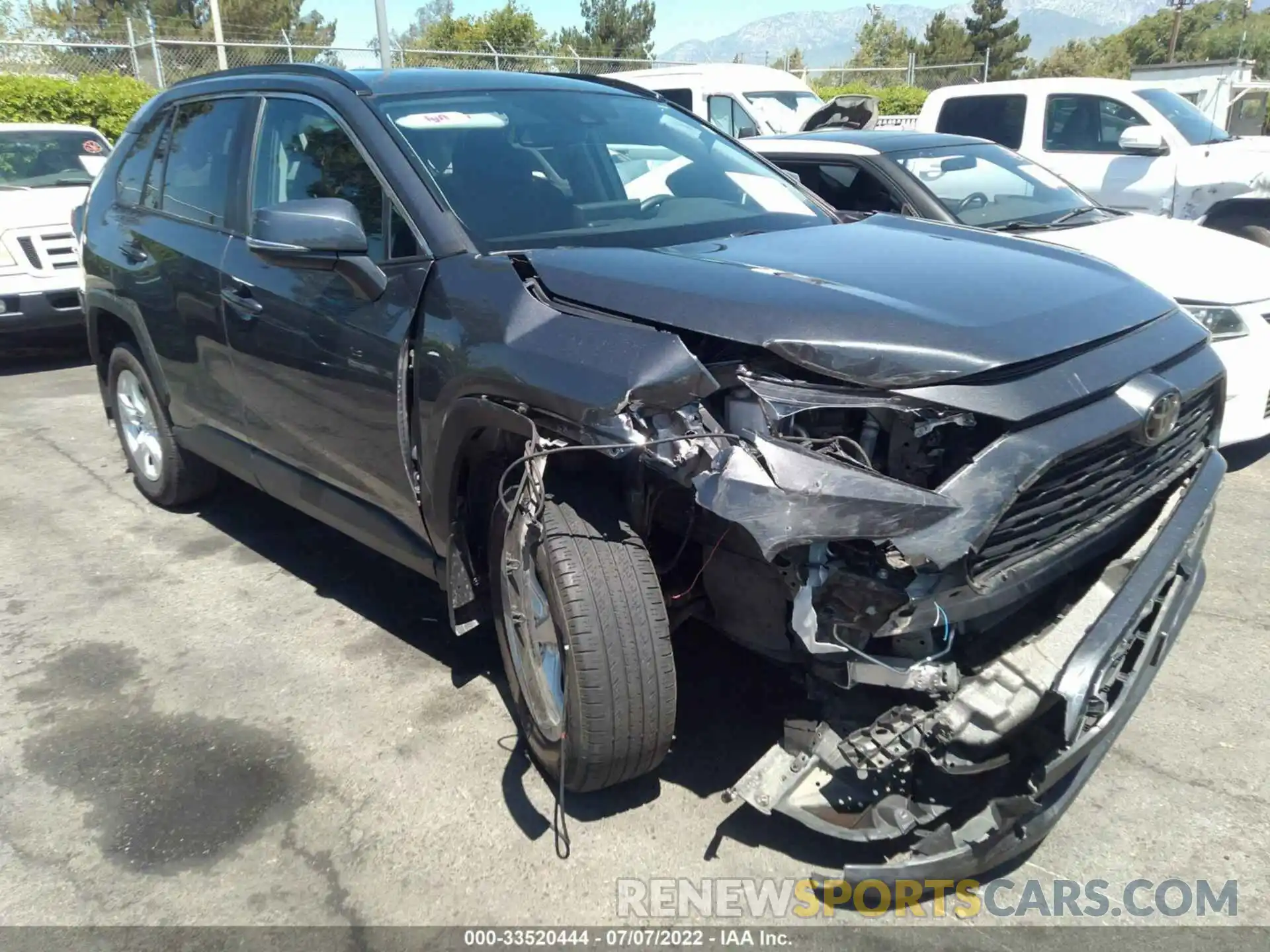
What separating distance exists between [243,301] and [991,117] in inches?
307

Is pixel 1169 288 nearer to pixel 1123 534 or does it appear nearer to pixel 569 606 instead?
pixel 1123 534

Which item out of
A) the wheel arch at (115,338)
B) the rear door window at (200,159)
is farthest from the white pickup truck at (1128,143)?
the wheel arch at (115,338)

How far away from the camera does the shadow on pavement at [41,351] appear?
8555 mm

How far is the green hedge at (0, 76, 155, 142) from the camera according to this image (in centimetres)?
1491

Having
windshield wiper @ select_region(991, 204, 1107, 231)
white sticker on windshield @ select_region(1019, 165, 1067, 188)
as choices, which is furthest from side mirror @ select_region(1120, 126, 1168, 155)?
windshield wiper @ select_region(991, 204, 1107, 231)

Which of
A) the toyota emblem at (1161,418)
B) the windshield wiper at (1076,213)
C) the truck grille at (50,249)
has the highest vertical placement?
the toyota emblem at (1161,418)

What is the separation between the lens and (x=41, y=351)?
30.1 feet

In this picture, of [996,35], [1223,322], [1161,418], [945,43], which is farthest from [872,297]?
[996,35]

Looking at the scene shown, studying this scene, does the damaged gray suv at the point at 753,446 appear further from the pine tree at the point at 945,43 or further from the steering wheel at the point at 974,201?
the pine tree at the point at 945,43

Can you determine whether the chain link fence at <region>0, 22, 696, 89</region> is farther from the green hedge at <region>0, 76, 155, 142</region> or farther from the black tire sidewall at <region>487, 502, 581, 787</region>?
the black tire sidewall at <region>487, 502, 581, 787</region>

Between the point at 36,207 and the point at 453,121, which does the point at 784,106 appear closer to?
the point at 36,207

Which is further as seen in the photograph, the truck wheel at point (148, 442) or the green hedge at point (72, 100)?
the green hedge at point (72, 100)

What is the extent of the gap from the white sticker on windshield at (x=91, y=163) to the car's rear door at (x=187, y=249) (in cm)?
550

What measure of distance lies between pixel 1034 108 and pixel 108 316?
7.82 metres
